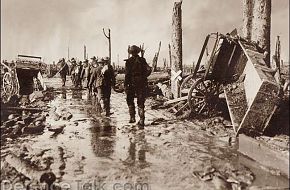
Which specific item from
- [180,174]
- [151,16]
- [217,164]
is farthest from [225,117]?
[180,174]

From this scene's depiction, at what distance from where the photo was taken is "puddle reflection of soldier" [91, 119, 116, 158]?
5.38m

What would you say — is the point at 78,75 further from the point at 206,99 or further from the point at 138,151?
the point at 138,151

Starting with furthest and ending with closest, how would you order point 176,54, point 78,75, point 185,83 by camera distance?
point 78,75 → point 176,54 → point 185,83

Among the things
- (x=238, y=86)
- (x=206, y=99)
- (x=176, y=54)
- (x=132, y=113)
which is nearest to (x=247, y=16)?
(x=176, y=54)

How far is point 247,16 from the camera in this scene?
948 cm

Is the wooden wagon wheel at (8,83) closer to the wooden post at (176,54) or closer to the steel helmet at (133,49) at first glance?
the wooden post at (176,54)

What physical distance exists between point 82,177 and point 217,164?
1834 mm

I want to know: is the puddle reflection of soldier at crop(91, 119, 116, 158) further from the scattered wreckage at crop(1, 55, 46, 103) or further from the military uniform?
the scattered wreckage at crop(1, 55, 46, 103)

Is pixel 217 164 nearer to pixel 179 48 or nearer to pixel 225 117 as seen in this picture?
pixel 225 117

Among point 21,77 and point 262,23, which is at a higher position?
point 262,23

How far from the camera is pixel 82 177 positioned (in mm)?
4301

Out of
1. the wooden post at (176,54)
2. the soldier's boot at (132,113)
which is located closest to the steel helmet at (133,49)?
the soldier's boot at (132,113)

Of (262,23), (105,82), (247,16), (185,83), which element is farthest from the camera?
(247,16)

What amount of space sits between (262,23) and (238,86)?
223 cm
